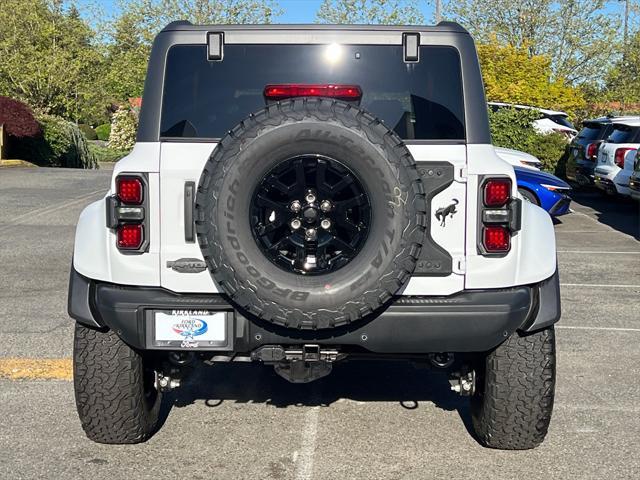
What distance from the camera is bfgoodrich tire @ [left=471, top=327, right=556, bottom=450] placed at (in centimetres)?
427

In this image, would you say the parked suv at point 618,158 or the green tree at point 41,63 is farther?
the green tree at point 41,63

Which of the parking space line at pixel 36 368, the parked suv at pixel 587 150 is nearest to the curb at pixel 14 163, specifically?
the parked suv at pixel 587 150

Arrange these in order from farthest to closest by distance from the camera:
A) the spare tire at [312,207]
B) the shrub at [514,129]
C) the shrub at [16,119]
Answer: the shrub at [16,119]
the shrub at [514,129]
the spare tire at [312,207]

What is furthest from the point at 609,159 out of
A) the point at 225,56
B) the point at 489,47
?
the point at 225,56

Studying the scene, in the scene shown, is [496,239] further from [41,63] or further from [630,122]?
[41,63]

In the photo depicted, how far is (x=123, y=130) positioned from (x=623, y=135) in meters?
25.2

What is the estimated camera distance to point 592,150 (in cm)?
1755

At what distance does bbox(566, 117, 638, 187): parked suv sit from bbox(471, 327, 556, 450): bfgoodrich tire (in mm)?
13408

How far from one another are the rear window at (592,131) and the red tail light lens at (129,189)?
15.3 meters

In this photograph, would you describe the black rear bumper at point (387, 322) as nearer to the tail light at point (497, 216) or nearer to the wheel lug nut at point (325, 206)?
the tail light at point (497, 216)

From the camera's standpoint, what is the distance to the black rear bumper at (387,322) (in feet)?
13.0

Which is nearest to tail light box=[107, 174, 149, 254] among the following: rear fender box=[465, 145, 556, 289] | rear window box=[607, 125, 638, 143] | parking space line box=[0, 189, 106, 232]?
rear fender box=[465, 145, 556, 289]

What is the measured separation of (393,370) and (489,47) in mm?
21686

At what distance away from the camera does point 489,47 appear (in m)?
26.4
